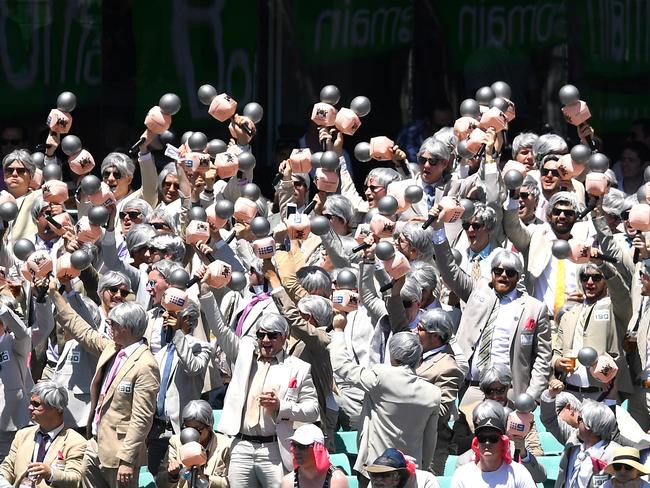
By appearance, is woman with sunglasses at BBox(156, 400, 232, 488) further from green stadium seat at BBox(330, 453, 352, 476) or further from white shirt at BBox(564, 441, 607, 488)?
white shirt at BBox(564, 441, 607, 488)

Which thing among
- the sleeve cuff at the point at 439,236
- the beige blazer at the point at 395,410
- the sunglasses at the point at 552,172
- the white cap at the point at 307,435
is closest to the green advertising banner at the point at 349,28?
the sunglasses at the point at 552,172

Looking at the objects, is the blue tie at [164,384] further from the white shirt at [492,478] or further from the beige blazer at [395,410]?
the white shirt at [492,478]

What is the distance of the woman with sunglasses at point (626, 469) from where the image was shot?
1133 centimetres

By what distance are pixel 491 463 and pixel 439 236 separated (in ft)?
6.95

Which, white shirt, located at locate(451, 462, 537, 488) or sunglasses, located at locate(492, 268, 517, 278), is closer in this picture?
white shirt, located at locate(451, 462, 537, 488)

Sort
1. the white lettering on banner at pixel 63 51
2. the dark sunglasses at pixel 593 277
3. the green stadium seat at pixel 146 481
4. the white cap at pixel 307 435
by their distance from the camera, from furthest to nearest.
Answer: the white lettering on banner at pixel 63 51
the dark sunglasses at pixel 593 277
the green stadium seat at pixel 146 481
the white cap at pixel 307 435

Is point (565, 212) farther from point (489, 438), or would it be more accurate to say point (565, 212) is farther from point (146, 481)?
point (146, 481)

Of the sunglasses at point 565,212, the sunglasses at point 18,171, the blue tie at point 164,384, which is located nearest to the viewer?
the blue tie at point 164,384

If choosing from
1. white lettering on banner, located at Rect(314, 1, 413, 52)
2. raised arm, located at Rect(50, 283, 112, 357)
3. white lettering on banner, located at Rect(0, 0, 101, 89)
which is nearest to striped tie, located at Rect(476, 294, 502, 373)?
raised arm, located at Rect(50, 283, 112, 357)

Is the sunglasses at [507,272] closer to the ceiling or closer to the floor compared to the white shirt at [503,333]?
closer to the ceiling

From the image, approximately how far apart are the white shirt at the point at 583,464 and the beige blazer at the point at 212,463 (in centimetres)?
189

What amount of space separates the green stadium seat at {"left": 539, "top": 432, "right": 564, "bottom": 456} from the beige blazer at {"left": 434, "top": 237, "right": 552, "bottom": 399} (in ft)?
1.50

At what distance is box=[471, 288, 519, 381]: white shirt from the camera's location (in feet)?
41.6

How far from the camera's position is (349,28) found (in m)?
18.1
